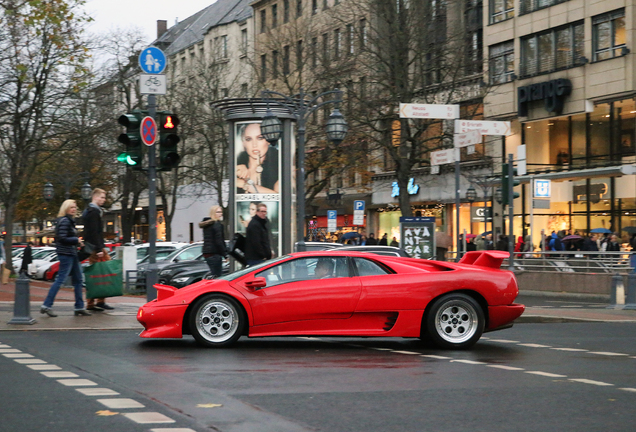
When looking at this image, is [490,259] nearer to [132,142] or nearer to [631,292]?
[132,142]

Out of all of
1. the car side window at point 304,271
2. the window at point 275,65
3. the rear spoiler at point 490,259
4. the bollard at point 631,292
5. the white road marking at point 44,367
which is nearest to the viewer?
the white road marking at point 44,367

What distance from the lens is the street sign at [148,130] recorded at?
14.4 metres

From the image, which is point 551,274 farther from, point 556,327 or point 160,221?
point 160,221

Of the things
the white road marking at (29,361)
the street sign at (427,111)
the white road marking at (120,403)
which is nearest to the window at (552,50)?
the street sign at (427,111)

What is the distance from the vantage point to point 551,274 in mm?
27969

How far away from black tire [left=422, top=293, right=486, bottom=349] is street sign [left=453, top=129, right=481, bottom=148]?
996 centimetres

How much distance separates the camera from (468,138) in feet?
69.5

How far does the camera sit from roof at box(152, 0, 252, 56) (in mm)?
72000

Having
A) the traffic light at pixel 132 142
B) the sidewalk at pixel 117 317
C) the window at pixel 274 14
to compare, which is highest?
the window at pixel 274 14

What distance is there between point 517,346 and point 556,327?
355 cm

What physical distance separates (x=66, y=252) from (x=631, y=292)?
36.4 feet

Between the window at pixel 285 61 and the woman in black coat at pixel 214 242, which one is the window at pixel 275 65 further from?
the woman in black coat at pixel 214 242

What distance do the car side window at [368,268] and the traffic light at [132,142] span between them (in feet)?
14.5

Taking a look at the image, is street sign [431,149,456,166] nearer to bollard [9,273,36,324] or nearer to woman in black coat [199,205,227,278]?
woman in black coat [199,205,227,278]
